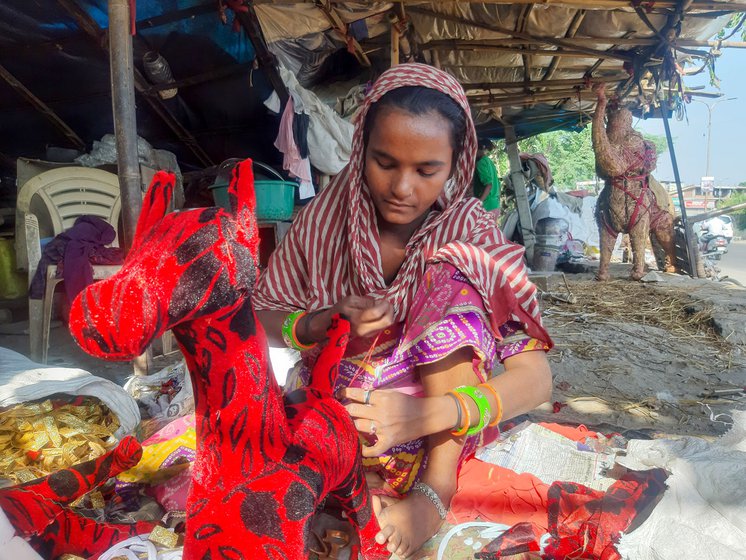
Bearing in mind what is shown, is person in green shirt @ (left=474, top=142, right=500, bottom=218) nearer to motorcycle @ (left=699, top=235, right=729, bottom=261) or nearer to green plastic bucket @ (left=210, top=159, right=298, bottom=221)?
green plastic bucket @ (left=210, top=159, right=298, bottom=221)

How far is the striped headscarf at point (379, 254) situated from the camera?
4.57 ft

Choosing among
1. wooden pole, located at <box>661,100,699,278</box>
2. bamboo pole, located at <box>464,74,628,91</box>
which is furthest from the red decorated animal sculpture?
wooden pole, located at <box>661,100,699,278</box>

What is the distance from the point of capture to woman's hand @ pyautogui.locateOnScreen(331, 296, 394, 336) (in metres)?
1.17

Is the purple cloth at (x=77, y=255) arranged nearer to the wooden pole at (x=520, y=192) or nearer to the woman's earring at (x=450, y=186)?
the woman's earring at (x=450, y=186)

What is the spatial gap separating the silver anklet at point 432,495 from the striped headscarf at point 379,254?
1.54 feet

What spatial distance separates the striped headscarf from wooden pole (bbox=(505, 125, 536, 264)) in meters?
7.43

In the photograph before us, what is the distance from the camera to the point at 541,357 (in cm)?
151

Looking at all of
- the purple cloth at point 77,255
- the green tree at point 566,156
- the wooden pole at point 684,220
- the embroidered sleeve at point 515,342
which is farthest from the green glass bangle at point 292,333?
the green tree at point 566,156

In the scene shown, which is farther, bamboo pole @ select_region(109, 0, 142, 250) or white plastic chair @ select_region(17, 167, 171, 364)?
white plastic chair @ select_region(17, 167, 171, 364)

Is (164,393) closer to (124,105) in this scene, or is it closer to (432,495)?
(124,105)

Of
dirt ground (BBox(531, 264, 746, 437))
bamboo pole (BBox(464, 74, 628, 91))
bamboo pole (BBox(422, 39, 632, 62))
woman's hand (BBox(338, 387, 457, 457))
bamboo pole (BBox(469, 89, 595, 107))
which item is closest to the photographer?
woman's hand (BBox(338, 387, 457, 457))

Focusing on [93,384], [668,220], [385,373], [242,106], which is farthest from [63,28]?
[668,220]

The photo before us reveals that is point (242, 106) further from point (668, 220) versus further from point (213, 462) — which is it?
point (668, 220)

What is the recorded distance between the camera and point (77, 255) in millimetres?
3268
